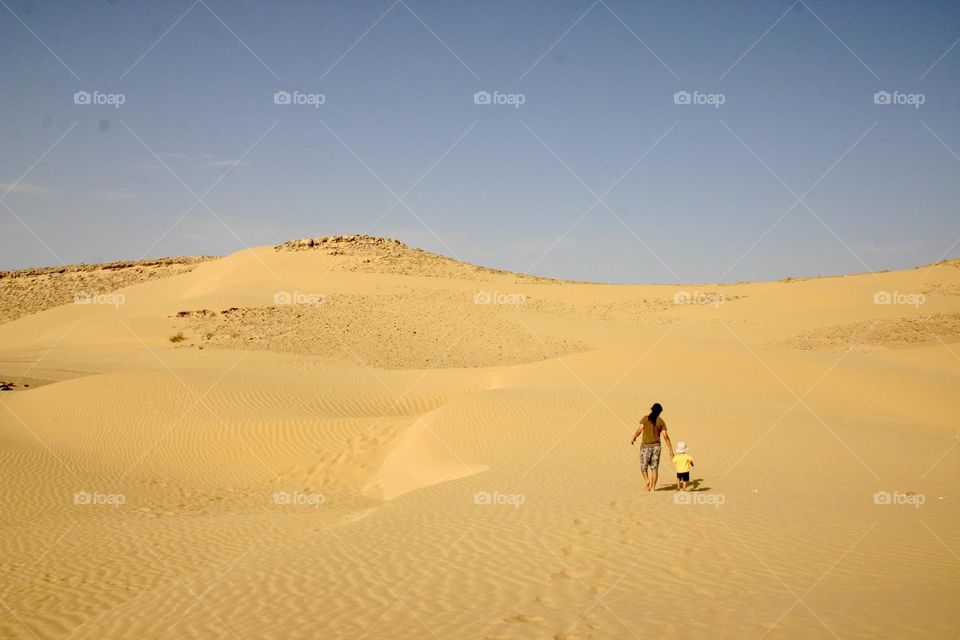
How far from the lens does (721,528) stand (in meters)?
8.27

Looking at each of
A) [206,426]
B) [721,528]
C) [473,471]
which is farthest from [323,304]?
[721,528]

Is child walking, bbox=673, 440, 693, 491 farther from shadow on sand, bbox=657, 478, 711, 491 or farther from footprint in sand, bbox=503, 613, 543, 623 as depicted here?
footprint in sand, bbox=503, 613, 543, 623

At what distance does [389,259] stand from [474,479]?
1689 inches

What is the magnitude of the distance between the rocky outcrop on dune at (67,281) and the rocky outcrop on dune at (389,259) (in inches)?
606

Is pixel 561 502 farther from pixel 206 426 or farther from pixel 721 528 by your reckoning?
pixel 206 426

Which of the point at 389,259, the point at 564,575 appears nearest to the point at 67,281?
the point at 389,259

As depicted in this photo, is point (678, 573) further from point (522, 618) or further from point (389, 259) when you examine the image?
point (389, 259)

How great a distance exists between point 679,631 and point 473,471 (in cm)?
816

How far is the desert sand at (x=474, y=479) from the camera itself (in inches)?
244

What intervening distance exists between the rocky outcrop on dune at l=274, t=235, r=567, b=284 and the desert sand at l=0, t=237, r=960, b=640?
1402 cm

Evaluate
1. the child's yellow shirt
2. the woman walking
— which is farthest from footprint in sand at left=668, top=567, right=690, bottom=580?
the woman walking

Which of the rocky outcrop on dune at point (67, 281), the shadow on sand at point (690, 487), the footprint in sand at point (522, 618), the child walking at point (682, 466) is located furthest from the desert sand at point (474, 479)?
the rocky outcrop on dune at point (67, 281)

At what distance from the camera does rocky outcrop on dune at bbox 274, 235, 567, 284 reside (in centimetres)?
5128

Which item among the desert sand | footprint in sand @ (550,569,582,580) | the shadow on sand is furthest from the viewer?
the shadow on sand
